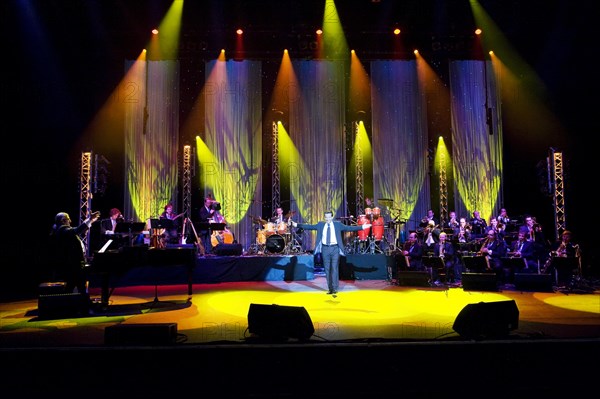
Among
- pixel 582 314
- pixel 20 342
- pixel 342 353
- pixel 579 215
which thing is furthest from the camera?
pixel 579 215

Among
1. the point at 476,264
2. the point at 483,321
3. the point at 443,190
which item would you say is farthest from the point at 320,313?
the point at 443,190

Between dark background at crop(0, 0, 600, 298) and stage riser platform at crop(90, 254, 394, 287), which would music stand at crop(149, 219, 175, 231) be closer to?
stage riser platform at crop(90, 254, 394, 287)

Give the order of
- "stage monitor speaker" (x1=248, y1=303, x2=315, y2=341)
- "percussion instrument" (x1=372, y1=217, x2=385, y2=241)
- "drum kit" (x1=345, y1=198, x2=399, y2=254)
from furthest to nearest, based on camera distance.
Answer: "percussion instrument" (x1=372, y1=217, x2=385, y2=241) → "drum kit" (x1=345, y1=198, x2=399, y2=254) → "stage monitor speaker" (x1=248, y1=303, x2=315, y2=341)

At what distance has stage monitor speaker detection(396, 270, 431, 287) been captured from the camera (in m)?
9.71

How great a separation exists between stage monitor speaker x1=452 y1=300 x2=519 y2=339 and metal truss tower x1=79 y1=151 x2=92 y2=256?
1092 centimetres

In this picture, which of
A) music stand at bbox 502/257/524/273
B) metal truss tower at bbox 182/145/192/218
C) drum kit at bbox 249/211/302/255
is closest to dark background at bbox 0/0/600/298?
metal truss tower at bbox 182/145/192/218

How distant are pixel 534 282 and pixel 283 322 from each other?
695cm

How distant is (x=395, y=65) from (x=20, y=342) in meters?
15.1

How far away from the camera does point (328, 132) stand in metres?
15.7

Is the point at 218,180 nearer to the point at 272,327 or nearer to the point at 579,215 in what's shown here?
the point at 272,327

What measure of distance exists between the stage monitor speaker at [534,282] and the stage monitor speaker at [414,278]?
6.35ft

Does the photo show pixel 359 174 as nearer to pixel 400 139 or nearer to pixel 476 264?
pixel 400 139

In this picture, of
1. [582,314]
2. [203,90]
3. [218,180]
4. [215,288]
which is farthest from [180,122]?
[582,314]

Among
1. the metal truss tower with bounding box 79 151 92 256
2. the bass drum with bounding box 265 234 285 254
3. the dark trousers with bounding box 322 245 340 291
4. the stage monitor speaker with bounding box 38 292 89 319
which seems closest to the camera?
the stage monitor speaker with bounding box 38 292 89 319
